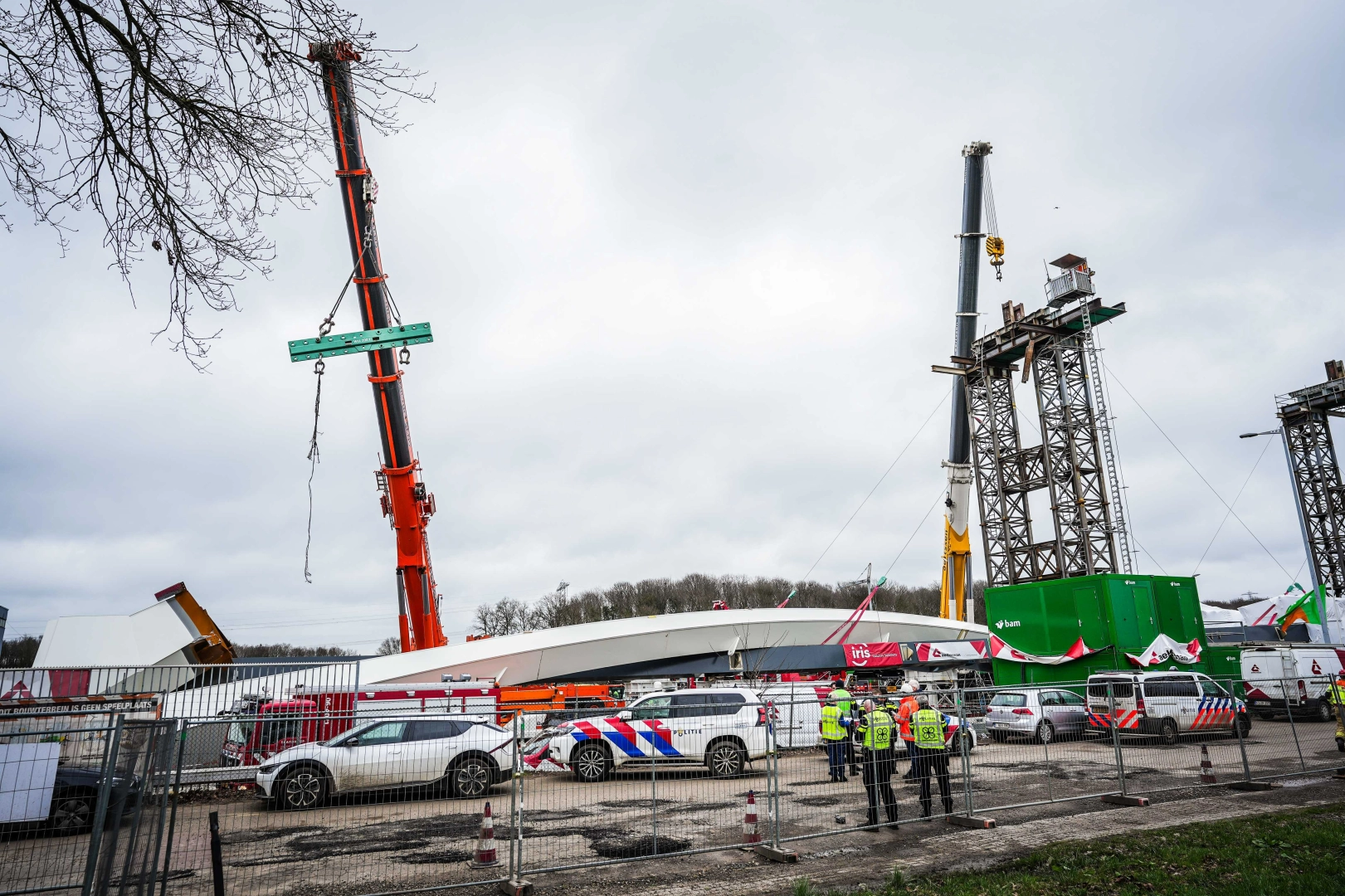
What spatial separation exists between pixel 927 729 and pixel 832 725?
5.13 m

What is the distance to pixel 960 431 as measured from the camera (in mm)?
46875

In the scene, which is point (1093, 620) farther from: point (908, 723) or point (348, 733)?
point (348, 733)

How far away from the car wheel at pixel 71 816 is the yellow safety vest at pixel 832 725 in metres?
11.6

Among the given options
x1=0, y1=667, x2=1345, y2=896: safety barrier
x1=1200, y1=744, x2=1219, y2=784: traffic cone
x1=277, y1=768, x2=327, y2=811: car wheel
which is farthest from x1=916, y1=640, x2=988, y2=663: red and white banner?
x1=277, y1=768, x2=327, y2=811: car wheel

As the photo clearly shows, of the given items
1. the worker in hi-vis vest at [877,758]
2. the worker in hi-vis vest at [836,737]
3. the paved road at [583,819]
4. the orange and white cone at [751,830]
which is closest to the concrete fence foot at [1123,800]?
the paved road at [583,819]

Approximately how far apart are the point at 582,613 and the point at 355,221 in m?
76.1

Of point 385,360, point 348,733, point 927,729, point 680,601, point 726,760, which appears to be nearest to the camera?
point 927,729

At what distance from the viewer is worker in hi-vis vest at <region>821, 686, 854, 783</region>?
15.0m

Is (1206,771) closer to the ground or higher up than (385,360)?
closer to the ground

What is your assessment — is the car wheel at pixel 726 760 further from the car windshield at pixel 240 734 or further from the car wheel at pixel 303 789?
the car windshield at pixel 240 734

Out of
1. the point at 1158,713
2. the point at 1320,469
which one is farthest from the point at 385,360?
the point at 1320,469

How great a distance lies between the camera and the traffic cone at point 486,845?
8516 mm

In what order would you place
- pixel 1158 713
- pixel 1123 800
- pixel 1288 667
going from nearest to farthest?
1. pixel 1123 800
2. pixel 1158 713
3. pixel 1288 667

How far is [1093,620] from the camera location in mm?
24422
